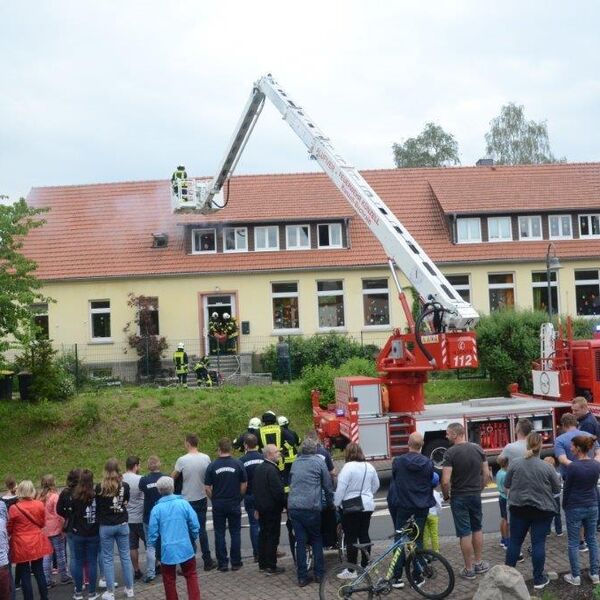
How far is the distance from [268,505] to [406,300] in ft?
24.6

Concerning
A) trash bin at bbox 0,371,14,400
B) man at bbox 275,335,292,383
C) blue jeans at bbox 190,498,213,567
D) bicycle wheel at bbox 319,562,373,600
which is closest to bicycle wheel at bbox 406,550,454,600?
bicycle wheel at bbox 319,562,373,600

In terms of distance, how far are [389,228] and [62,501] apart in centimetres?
827

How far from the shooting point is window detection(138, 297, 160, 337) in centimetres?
3056

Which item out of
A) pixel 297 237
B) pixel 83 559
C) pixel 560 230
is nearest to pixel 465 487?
pixel 83 559

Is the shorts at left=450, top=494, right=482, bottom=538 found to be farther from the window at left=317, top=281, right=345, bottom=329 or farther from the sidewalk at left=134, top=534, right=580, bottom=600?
the window at left=317, top=281, right=345, bottom=329

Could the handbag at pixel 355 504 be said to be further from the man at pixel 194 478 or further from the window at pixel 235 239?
the window at pixel 235 239

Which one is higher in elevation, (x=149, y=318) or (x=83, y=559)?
(x=149, y=318)

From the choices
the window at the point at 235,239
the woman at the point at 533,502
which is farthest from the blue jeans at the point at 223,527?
the window at the point at 235,239

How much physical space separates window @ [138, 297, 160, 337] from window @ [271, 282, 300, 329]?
465 cm

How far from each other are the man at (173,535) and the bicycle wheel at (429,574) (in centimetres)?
233

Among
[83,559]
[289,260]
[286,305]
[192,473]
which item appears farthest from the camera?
[286,305]

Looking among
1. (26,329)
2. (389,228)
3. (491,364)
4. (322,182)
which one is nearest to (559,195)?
(322,182)

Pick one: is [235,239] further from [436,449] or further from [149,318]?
[436,449]

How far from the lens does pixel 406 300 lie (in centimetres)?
1650
